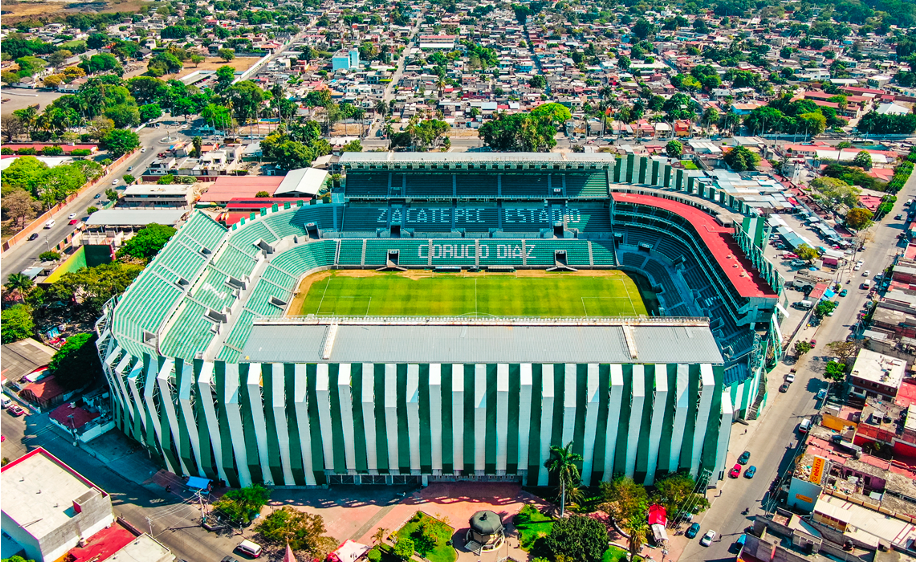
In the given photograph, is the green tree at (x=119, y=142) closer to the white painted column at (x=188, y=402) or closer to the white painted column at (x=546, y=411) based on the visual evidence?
the white painted column at (x=188, y=402)

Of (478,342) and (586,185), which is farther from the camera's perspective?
(586,185)

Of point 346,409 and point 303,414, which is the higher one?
point 346,409

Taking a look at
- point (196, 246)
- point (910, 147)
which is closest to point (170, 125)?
point (196, 246)

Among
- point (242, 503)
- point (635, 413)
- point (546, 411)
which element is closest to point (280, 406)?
point (242, 503)

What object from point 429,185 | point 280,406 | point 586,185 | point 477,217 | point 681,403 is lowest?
point 477,217

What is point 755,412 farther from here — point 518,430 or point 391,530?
point 391,530

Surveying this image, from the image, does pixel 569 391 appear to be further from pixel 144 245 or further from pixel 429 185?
pixel 144 245

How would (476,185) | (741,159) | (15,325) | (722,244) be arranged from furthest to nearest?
(741,159) → (476,185) → (722,244) → (15,325)

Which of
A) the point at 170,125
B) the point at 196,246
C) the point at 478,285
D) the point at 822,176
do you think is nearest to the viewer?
the point at 196,246
